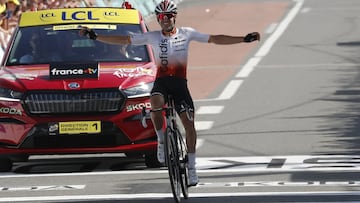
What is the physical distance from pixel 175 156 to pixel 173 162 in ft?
0.30

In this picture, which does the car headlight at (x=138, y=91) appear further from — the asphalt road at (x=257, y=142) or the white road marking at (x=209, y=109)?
the white road marking at (x=209, y=109)

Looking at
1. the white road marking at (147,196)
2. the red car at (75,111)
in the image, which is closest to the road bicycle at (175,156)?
the white road marking at (147,196)

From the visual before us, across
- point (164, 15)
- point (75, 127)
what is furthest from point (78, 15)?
point (164, 15)

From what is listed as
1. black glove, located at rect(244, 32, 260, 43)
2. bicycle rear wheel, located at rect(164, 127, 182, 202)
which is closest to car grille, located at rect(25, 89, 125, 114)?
bicycle rear wheel, located at rect(164, 127, 182, 202)

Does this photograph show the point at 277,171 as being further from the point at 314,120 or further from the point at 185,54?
the point at 314,120

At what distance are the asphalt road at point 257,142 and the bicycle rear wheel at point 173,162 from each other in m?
0.30

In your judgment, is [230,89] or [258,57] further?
[258,57]

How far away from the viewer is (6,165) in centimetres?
1291

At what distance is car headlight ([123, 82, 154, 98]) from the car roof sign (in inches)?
59.8

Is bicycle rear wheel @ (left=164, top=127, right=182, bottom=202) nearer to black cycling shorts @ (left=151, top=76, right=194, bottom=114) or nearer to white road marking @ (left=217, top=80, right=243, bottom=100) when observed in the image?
black cycling shorts @ (left=151, top=76, right=194, bottom=114)

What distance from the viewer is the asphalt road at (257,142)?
11.0 meters

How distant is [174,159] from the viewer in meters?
10.5

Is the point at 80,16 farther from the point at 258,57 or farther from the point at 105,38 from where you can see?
the point at 258,57

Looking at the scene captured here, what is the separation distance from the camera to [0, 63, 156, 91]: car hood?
12617 mm
